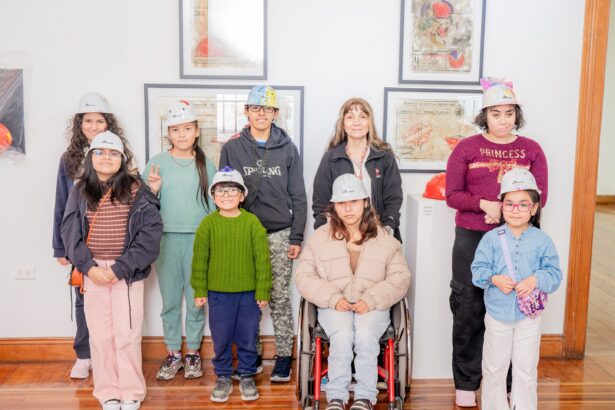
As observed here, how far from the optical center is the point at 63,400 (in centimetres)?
287

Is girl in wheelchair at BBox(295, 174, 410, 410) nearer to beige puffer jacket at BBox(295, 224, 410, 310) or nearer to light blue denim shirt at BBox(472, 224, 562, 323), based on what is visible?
beige puffer jacket at BBox(295, 224, 410, 310)

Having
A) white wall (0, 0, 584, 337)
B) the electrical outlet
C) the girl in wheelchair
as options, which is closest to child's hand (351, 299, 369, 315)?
the girl in wheelchair

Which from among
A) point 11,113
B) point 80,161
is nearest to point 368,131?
point 80,161

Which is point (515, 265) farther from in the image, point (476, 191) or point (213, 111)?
point (213, 111)

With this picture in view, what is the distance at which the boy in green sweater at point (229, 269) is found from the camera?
2.84m

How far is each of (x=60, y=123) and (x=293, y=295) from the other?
148 centimetres

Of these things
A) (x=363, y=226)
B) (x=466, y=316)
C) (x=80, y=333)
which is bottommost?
(x=80, y=333)

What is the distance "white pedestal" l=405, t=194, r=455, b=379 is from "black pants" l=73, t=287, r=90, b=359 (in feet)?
5.24

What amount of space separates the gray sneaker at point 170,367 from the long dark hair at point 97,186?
91 centimetres

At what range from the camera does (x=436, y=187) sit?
A: 3.04 metres

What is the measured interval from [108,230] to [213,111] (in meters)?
0.87

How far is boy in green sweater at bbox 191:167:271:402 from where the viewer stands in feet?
9.32

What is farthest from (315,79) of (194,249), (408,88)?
(194,249)

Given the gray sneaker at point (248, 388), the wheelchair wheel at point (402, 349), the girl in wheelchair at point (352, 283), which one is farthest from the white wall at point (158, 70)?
the wheelchair wheel at point (402, 349)
